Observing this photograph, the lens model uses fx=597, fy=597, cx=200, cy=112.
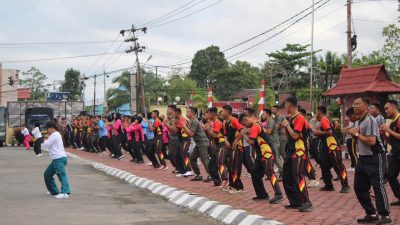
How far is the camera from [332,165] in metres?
11.8

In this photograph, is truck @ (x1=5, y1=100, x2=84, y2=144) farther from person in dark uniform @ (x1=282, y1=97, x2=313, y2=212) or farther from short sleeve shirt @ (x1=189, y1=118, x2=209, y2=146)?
person in dark uniform @ (x1=282, y1=97, x2=313, y2=212)

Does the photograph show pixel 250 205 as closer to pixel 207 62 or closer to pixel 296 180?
pixel 296 180

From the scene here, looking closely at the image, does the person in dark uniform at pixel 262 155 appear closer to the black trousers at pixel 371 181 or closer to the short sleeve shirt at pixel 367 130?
the black trousers at pixel 371 181

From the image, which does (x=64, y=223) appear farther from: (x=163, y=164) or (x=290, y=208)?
(x=163, y=164)

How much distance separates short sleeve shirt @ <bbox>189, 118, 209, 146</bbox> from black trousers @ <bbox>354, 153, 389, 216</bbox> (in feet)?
20.1

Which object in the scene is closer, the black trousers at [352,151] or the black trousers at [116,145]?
the black trousers at [352,151]

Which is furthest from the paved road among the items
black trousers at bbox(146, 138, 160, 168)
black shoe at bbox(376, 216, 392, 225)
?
black trousers at bbox(146, 138, 160, 168)

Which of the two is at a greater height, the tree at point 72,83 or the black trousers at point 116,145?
the tree at point 72,83

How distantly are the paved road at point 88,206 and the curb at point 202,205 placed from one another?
0.62 feet

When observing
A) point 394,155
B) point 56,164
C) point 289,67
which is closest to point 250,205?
point 394,155

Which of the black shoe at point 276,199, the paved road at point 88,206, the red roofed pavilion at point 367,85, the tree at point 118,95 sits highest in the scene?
the tree at point 118,95

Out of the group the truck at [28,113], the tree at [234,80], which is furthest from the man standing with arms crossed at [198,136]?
the tree at [234,80]

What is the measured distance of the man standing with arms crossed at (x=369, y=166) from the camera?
768cm

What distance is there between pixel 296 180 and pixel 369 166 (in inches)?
57.5
